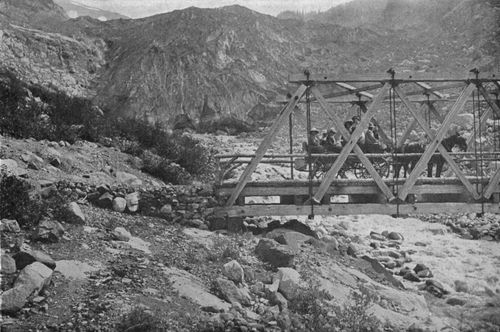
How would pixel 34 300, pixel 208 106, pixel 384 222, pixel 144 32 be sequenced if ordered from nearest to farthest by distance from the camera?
pixel 34 300 → pixel 384 222 → pixel 208 106 → pixel 144 32

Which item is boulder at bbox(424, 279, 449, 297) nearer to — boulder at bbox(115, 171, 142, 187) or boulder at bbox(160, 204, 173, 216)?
boulder at bbox(160, 204, 173, 216)

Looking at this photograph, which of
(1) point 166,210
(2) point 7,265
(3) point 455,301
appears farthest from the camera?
(1) point 166,210

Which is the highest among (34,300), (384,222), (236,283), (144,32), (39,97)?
(144,32)

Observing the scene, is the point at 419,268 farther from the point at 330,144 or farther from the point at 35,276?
the point at 35,276

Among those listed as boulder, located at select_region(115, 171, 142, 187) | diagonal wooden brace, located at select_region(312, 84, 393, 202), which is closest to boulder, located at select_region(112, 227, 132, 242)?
boulder, located at select_region(115, 171, 142, 187)

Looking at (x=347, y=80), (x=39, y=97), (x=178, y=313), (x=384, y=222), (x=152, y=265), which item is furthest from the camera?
(x=39, y=97)

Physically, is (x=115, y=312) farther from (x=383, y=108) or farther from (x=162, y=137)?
(x=383, y=108)

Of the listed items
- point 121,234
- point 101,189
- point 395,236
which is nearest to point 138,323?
point 121,234

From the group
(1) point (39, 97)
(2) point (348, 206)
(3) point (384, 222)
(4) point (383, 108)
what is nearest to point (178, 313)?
(2) point (348, 206)
